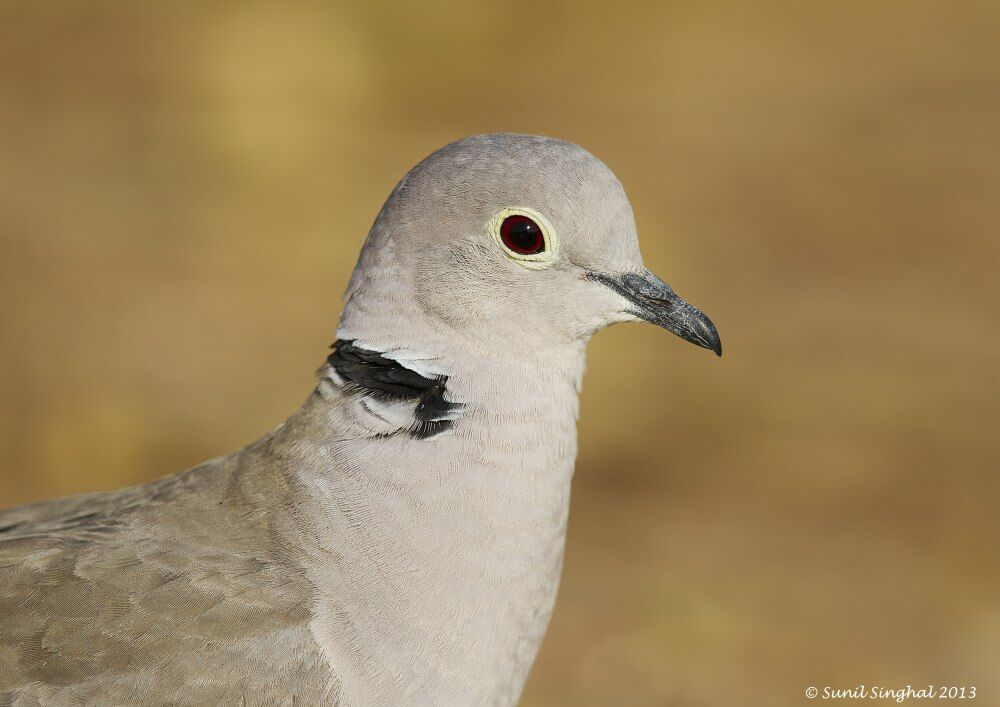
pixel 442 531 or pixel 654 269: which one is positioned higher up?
pixel 654 269

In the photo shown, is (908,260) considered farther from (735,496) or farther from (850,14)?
(850,14)

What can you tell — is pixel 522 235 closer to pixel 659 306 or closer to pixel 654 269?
pixel 659 306

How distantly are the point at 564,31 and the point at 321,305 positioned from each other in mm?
4474

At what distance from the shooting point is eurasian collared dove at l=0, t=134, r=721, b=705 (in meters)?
2.47

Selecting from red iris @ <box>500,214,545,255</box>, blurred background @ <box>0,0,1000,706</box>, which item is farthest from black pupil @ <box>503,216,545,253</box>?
blurred background @ <box>0,0,1000,706</box>

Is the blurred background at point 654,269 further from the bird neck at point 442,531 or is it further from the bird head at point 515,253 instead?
the bird head at point 515,253

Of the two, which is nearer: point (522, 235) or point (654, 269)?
point (522, 235)

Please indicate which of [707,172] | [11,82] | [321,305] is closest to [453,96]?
[707,172]

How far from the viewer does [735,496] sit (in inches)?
265

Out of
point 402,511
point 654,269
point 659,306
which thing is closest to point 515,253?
point 659,306

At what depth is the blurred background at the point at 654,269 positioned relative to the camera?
5867mm

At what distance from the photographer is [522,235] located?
2.63 m

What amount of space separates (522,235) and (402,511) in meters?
0.66

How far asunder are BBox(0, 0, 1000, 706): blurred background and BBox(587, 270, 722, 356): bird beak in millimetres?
2687
